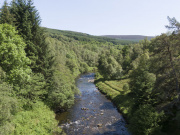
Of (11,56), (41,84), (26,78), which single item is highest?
(11,56)

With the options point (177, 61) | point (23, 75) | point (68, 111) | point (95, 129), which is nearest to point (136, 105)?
point (95, 129)

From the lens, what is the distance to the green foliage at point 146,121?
1920 centimetres

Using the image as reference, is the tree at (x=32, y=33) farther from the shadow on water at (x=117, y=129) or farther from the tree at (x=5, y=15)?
the shadow on water at (x=117, y=129)

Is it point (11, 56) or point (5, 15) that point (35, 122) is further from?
point (5, 15)

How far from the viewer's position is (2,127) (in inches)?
571

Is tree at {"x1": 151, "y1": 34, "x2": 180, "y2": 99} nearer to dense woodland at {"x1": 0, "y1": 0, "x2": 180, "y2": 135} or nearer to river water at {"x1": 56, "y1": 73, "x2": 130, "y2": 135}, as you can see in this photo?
dense woodland at {"x1": 0, "y1": 0, "x2": 180, "y2": 135}

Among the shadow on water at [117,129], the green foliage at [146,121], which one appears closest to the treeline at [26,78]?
the shadow on water at [117,129]

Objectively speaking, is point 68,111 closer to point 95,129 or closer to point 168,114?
point 95,129

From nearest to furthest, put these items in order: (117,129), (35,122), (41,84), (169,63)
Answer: (169,63) → (35,122) → (117,129) → (41,84)

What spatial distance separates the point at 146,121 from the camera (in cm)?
1966

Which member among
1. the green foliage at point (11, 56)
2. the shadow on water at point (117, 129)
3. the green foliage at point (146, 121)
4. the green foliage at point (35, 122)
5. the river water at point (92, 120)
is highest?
the green foliage at point (11, 56)

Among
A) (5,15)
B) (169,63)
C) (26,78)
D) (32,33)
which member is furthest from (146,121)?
(5,15)

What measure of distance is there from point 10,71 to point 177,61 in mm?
24700

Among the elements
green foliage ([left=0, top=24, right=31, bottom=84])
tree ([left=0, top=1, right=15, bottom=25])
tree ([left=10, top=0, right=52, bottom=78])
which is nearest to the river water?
tree ([left=10, top=0, right=52, bottom=78])
